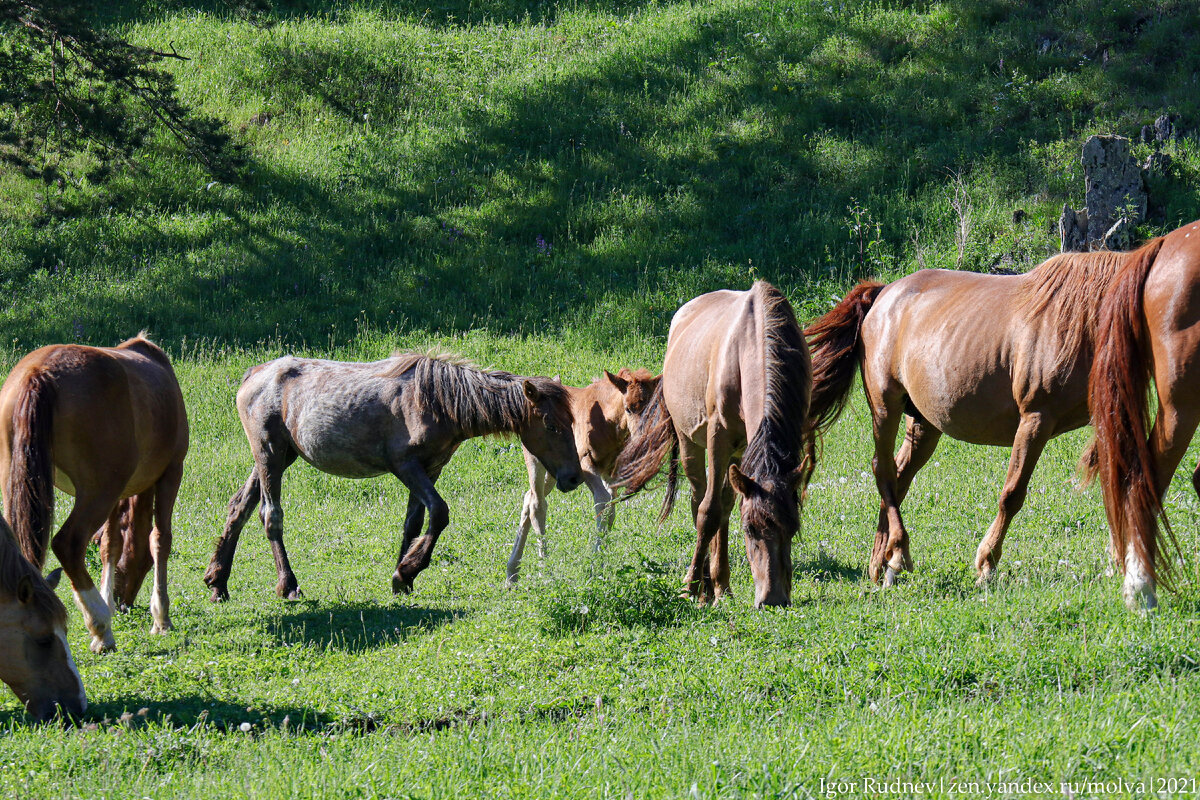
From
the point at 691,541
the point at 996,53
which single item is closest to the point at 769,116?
the point at 996,53

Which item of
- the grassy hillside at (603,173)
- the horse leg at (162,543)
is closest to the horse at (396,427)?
the horse leg at (162,543)

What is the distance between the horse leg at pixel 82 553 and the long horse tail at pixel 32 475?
38 cm

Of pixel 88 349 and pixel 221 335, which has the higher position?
pixel 88 349

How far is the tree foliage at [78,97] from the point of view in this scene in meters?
16.4

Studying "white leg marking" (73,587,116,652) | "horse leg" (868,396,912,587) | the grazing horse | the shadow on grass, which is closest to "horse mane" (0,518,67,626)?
the grazing horse

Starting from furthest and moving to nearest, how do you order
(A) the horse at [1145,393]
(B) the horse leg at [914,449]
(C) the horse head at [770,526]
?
(B) the horse leg at [914,449], (C) the horse head at [770,526], (A) the horse at [1145,393]

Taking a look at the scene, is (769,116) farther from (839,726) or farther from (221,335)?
(839,726)

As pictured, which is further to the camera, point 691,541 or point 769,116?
point 769,116

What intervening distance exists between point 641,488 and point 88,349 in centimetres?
428

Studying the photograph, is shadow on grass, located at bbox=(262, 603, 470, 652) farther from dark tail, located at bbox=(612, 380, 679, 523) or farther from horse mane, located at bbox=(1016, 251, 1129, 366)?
horse mane, located at bbox=(1016, 251, 1129, 366)

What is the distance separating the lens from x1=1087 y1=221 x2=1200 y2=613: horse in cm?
524

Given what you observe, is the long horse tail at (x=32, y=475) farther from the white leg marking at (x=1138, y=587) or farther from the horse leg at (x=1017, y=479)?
the white leg marking at (x=1138, y=587)

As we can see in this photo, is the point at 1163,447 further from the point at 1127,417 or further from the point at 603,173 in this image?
the point at 603,173

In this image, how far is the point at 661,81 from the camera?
21.8m
